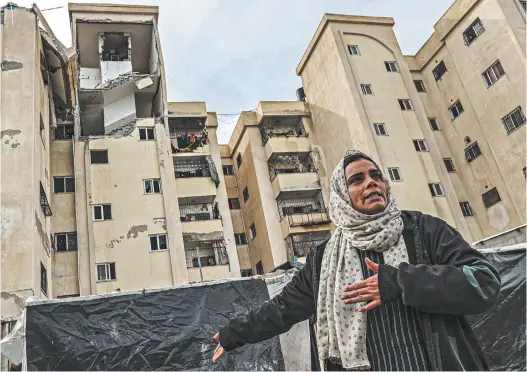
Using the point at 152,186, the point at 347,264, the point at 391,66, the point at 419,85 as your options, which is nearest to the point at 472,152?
the point at 419,85

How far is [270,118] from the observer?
2920 centimetres

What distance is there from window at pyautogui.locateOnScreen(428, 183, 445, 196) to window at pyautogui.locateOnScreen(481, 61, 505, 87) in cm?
610

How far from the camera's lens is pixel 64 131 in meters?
22.7

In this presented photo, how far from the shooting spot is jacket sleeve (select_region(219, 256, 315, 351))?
311 cm

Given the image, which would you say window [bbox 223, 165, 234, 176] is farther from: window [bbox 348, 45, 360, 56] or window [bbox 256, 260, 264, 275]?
window [bbox 348, 45, 360, 56]

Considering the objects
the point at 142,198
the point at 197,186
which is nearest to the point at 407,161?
the point at 197,186

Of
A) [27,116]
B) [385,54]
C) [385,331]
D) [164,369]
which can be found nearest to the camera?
[385,331]

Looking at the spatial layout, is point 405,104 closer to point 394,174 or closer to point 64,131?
point 394,174

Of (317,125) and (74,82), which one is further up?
(74,82)

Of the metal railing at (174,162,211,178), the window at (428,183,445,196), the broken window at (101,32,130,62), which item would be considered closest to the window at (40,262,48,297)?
the metal railing at (174,162,211,178)

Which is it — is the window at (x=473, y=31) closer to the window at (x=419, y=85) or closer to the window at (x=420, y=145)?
the window at (x=419, y=85)

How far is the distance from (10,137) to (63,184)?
5971 millimetres

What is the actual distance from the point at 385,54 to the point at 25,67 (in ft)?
65.8

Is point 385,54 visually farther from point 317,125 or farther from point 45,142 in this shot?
point 45,142
